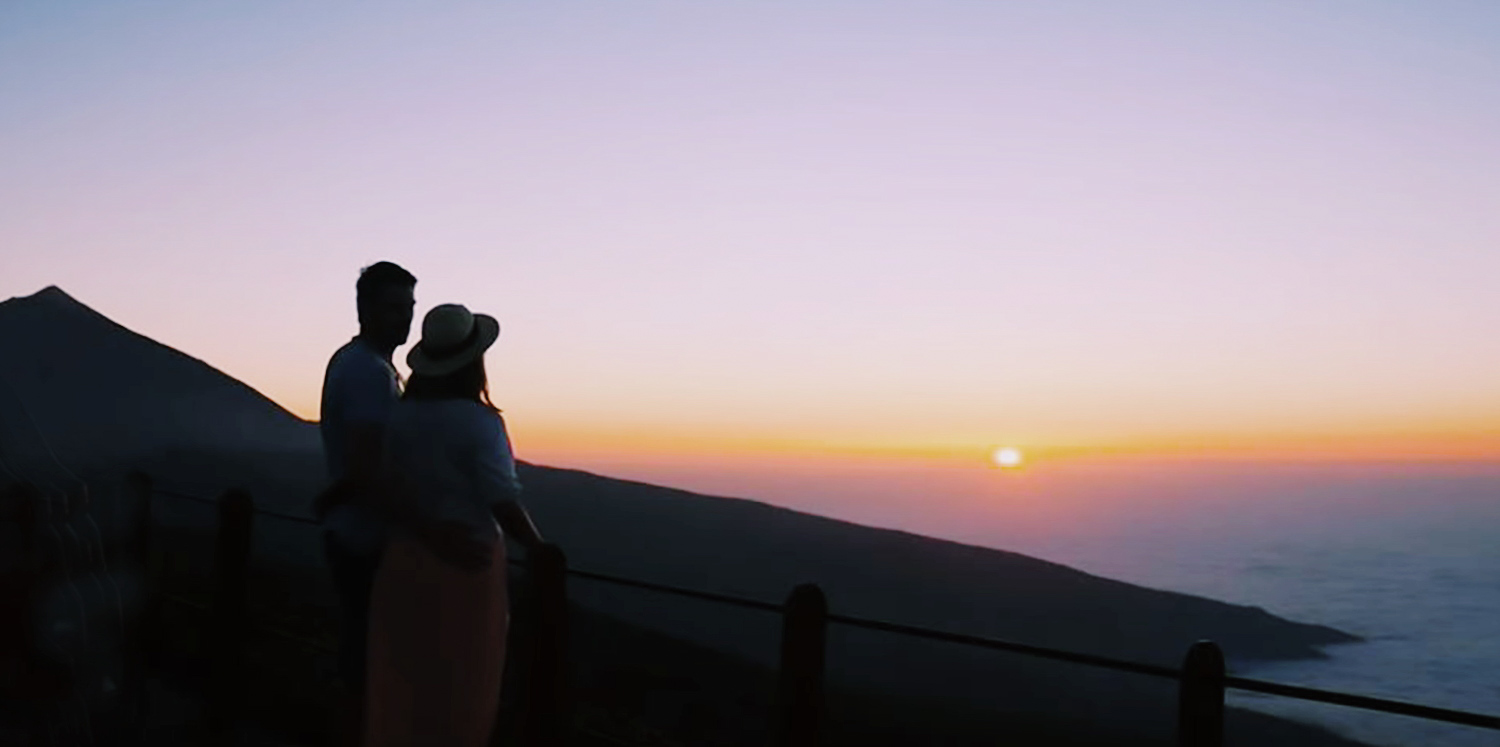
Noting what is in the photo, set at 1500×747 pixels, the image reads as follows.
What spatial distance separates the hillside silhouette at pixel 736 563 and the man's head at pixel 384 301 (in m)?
69.1

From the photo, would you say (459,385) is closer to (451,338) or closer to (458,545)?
(451,338)

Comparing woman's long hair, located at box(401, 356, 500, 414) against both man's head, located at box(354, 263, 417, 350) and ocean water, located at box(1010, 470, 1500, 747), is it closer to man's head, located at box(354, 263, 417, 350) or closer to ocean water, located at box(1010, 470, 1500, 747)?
man's head, located at box(354, 263, 417, 350)

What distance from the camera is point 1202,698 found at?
4.29 m

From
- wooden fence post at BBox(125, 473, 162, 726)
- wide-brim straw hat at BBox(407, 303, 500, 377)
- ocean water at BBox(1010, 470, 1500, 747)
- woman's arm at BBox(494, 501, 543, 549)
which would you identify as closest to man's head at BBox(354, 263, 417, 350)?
wide-brim straw hat at BBox(407, 303, 500, 377)

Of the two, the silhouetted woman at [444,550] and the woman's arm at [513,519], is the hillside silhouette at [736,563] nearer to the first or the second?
the silhouetted woman at [444,550]

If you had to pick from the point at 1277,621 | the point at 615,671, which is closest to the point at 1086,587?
the point at 1277,621

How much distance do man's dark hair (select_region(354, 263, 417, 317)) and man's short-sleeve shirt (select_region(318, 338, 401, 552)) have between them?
0.56 ft

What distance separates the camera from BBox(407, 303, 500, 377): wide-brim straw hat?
4.73m

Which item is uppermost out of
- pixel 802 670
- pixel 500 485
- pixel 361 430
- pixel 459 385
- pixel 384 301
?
pixel 384 301

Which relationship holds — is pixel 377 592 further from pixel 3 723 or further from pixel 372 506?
pixel 3 723

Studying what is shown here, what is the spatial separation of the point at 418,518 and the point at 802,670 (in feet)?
5.31

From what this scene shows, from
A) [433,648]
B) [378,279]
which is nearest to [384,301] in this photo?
[378,279]

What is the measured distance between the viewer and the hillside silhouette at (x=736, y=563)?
85.7 meters

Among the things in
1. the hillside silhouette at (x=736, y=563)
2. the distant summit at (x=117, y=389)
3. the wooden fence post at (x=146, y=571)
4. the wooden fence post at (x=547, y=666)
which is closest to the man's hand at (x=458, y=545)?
the wooden fence post at (x=547, y=666)
